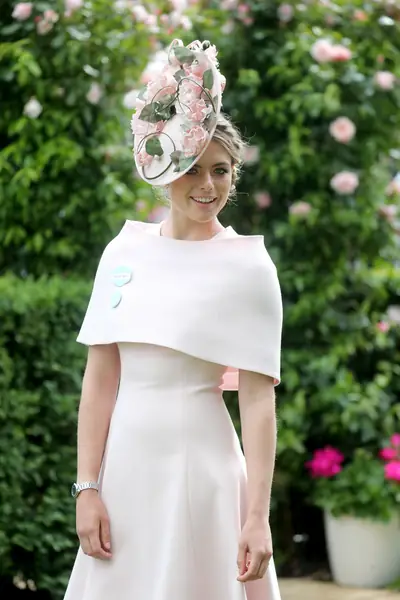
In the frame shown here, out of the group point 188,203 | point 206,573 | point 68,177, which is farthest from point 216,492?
point 68,177

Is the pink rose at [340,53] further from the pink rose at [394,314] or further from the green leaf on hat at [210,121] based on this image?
the green leaf on hat at [210,121]

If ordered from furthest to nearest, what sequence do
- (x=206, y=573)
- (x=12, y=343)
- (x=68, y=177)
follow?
(x=68, y=177)
(x=12, y=343)
(x=206, y=573)

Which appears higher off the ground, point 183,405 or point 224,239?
point 224,239

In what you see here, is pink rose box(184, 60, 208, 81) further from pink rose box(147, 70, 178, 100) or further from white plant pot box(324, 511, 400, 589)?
white plant pot box(324, 511, 400, 589)

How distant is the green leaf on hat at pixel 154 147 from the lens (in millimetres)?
2410

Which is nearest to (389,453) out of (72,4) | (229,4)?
(229,4)

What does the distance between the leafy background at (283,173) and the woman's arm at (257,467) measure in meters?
2.64

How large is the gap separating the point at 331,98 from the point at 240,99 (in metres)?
0.41

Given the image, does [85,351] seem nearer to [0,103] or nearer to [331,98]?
[0,103]

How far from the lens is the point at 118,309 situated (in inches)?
95.1

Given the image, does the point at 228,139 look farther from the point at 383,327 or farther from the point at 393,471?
the point at 383,327

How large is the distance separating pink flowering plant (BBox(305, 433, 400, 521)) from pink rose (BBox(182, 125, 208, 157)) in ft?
9.88

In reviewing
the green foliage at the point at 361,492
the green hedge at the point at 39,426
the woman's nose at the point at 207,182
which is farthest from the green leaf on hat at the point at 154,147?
the green foliage at the point at 361,492

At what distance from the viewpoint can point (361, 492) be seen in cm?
514
